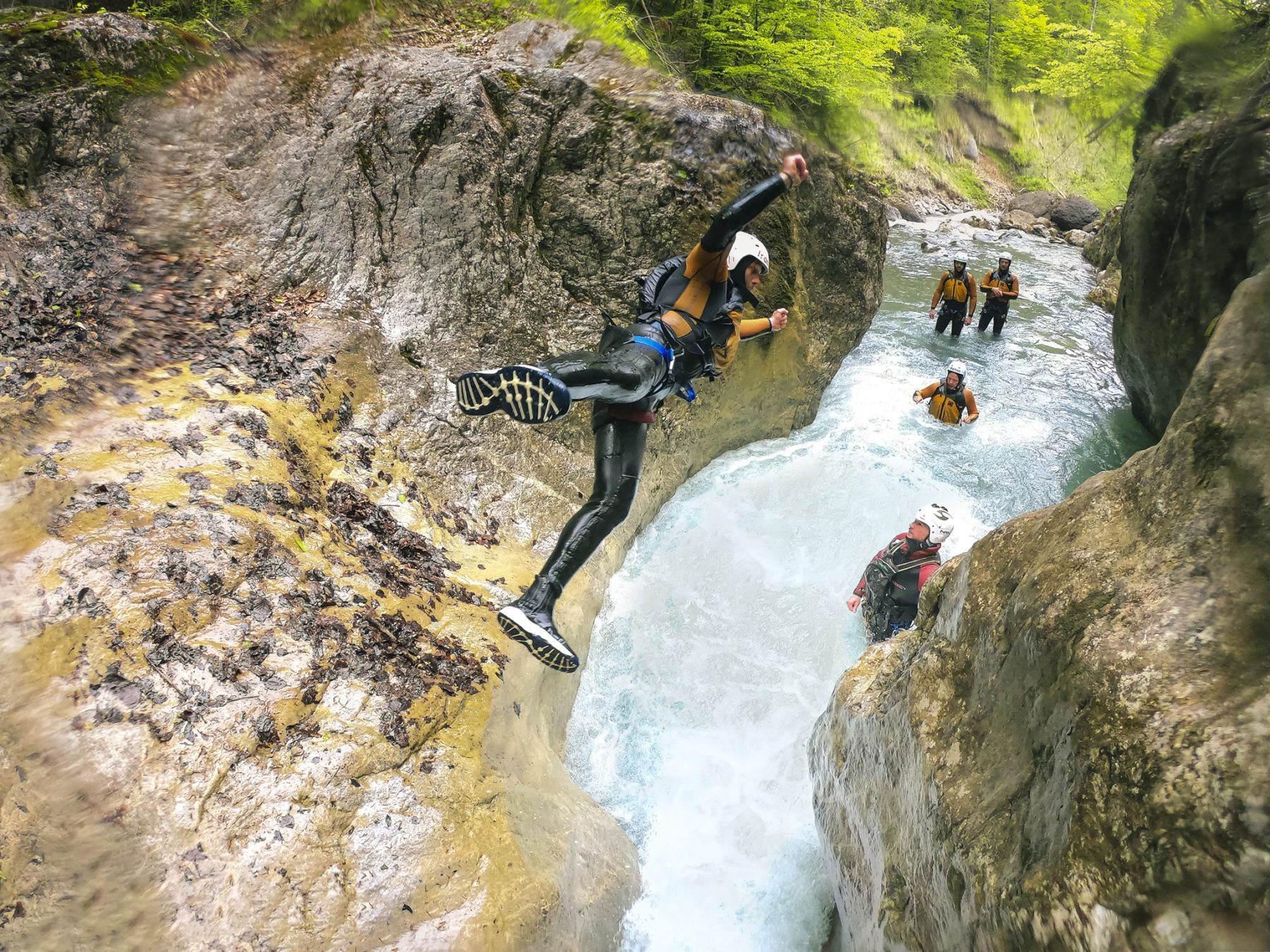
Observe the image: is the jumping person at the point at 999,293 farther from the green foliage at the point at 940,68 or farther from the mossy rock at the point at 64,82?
the mossy rock at the point at 64,82

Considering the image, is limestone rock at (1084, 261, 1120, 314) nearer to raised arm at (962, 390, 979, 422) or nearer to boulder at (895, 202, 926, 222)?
raised arm at (962, 390, 979, 422)

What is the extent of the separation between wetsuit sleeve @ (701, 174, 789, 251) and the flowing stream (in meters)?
3.33

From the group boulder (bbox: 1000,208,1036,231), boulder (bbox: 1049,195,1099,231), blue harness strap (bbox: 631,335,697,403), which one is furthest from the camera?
boulder (bbox: 1000,208,1036,231)

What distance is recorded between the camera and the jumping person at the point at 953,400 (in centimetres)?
978

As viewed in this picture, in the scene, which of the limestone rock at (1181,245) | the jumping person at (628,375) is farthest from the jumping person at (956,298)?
the jumping person at (628,375)

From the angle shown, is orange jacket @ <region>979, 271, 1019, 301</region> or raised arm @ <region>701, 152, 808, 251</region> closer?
raised arm @ <region>701, 152, 808, 251</region>

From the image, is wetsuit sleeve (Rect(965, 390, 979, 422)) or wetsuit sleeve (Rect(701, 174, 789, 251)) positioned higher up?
wetsuit sleeve (Rect(701, 174, 789, 251))

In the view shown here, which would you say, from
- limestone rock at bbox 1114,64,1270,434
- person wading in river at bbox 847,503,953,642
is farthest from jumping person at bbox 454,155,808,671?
limestone rock at bbox 1114,64,1270,434

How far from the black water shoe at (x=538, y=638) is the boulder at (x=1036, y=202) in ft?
91.9

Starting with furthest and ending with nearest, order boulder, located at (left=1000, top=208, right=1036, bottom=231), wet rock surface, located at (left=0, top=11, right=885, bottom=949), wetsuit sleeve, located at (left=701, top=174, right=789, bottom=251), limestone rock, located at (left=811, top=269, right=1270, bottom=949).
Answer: boulder, located at (left=1000, top=208, right=1036, bottom=231) < wetsuit sleeve, located at (left=701, top=174, right=789, bottom=251) < wet rock surface, located at (left=0, top=11, right=885, bottom=949) < limestone rock, located at (left=811, top=269, right=1270, bottom=949)

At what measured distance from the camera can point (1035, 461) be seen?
949 cm

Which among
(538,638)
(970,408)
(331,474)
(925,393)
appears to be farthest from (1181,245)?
(331,474)

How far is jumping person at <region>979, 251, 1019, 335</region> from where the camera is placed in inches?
516

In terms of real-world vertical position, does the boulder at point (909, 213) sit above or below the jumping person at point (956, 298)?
below
